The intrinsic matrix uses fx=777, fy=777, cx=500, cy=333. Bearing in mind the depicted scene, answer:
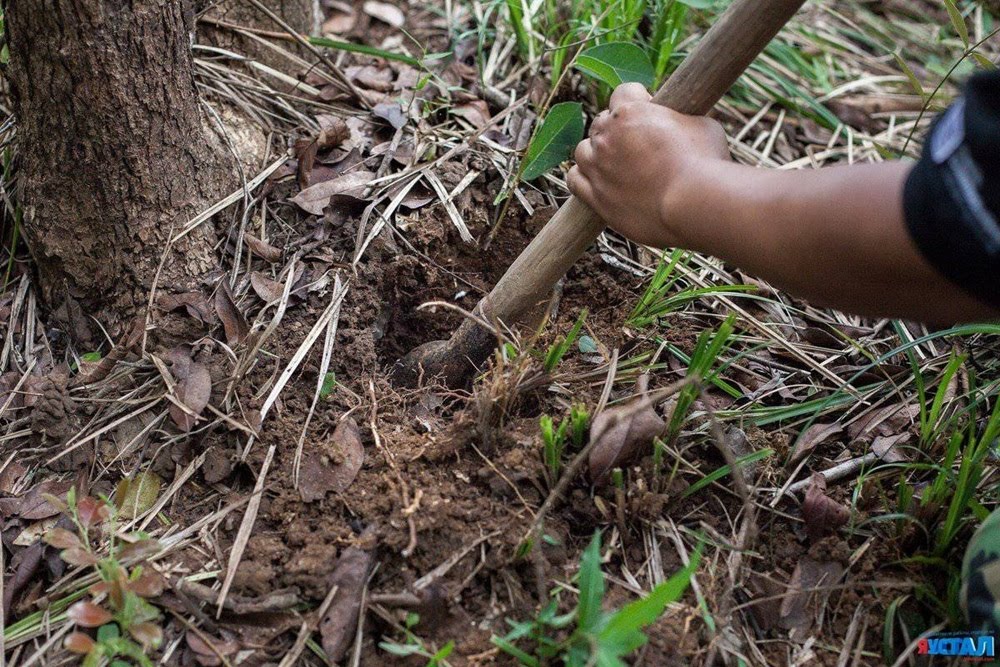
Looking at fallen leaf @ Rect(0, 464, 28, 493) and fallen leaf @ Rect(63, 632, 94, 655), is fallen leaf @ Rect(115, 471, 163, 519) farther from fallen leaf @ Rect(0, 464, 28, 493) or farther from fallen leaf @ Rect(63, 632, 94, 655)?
fallen leaf @ Rect(63, 632, 94, 655)

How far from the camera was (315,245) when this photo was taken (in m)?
2.08

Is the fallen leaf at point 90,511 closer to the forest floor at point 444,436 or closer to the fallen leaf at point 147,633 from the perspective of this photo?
the forest floor at point 444,436

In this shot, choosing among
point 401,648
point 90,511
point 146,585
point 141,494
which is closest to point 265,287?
point 141,494

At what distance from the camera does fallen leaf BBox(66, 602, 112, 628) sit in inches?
53.3

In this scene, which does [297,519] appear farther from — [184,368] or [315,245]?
[315,245]

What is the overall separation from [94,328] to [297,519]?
789 millimetres

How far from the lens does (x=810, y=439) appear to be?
6.07 ft

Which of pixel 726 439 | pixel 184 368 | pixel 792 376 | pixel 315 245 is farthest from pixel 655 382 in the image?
pixel 184 368

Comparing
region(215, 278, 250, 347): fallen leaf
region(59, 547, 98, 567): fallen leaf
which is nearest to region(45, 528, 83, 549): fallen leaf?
region(59, 547, 98, 567): fallen leaf

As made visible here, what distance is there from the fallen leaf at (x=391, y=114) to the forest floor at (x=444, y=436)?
3 cm

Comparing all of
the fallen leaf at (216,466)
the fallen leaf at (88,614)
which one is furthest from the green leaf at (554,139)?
the fallen leaf at (88,614)

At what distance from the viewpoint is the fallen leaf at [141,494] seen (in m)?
1.69


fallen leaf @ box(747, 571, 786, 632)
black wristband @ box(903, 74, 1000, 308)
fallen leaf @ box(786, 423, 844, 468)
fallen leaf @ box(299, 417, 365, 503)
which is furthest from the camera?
fallen leaf @ box(786, 423, 844, 468)

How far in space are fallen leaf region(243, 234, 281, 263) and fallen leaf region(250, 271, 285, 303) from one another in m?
0.05
